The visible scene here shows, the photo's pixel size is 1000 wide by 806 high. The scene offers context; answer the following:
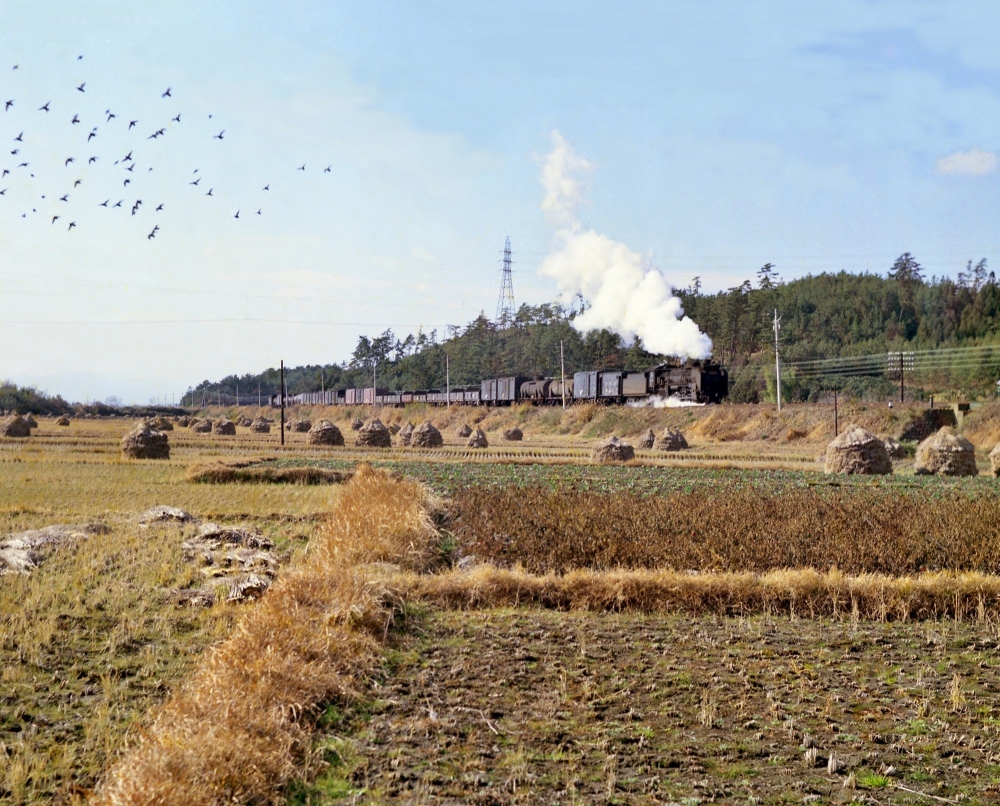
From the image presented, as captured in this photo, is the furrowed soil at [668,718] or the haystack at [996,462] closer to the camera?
the furrowed soil at [668,718]

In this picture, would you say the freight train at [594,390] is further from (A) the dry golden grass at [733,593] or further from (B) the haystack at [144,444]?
(A) the dry golden grass at [733,593]

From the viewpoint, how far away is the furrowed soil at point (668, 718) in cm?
616

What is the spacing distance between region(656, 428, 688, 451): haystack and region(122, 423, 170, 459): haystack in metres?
21.9

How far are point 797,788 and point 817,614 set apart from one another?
5.70m

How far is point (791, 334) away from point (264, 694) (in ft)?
318

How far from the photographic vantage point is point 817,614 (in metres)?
11.5

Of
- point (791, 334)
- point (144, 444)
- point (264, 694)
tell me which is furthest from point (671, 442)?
point (791, 334)

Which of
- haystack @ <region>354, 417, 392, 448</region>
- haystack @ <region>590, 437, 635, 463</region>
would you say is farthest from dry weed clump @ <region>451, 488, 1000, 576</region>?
haystack @ <region>354, 417, 392, 448</region>

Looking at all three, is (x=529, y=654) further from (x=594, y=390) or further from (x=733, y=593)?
(x=594, y=390)

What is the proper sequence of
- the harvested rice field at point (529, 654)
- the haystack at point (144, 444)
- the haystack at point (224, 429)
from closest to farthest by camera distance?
1. the harvested rice field at point (529, 654)
2. the haystack at point (144, 444)
3. the haystack at point (224, 429)

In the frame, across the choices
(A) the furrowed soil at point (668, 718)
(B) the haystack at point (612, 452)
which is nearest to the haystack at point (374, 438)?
(B) the haystack at point (612, 452)

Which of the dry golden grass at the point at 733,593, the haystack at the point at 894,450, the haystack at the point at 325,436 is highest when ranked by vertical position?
the haystack at the point at 325,436

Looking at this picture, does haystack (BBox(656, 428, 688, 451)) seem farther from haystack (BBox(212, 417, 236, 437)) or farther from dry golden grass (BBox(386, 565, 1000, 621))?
haystack (BBox(212, 417, 236, 437))

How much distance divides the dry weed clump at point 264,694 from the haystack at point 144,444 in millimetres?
25955
